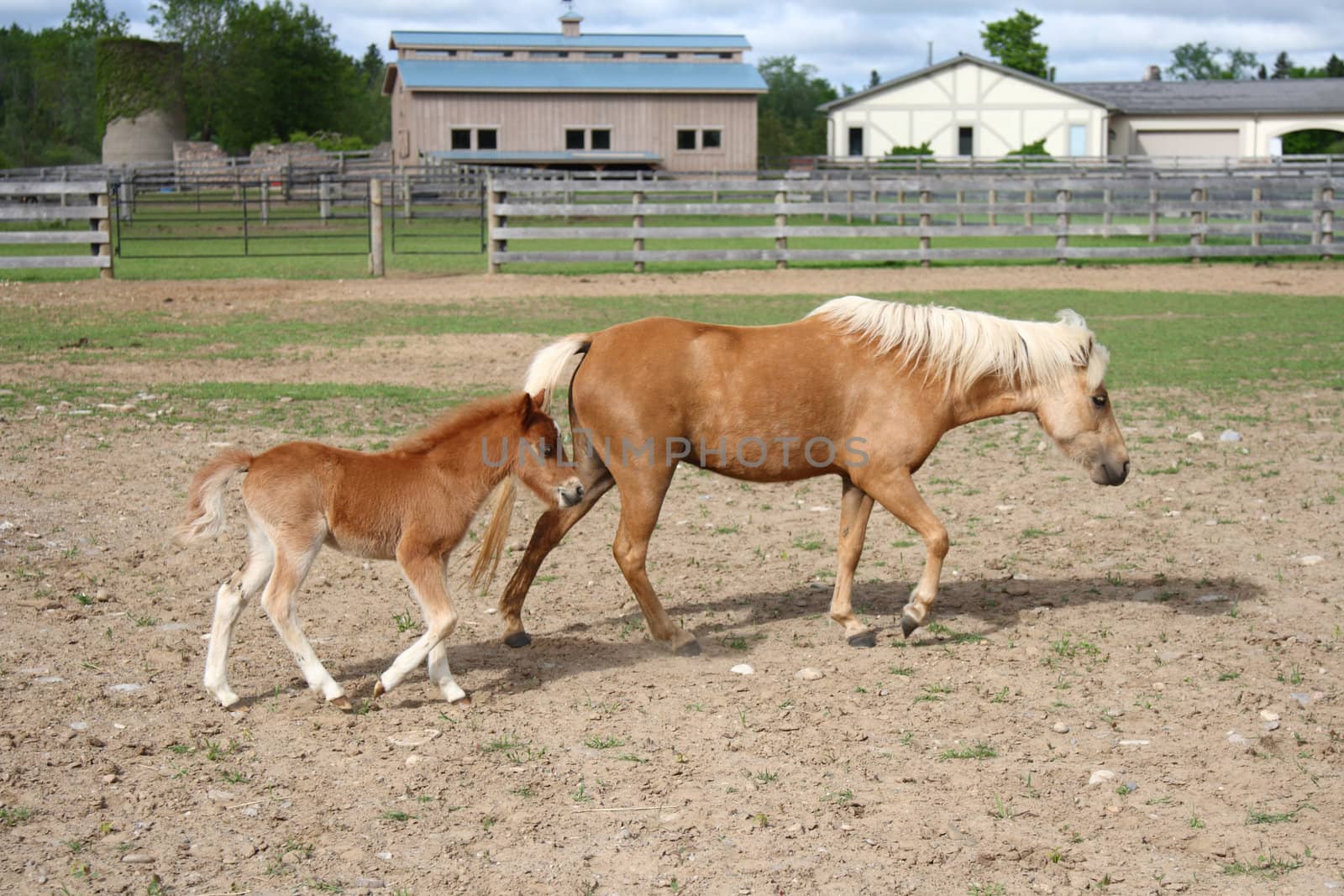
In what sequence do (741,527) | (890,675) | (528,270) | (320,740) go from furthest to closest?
1. (528,270)
2. (741,527)
3. (890,675)
4. (320,740)

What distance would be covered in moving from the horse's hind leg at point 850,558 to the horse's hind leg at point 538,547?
115 cm

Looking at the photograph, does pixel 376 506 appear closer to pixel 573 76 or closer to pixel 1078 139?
pixel 573 76

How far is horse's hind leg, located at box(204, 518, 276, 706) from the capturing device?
4.73 metres

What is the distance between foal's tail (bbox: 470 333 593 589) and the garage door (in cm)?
5924

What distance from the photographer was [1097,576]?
21.7 feet

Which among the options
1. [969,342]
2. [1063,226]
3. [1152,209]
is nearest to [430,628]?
[969,342]

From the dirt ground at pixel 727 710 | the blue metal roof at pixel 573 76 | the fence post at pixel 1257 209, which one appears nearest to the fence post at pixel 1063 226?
the fence post at pixel 1257 209

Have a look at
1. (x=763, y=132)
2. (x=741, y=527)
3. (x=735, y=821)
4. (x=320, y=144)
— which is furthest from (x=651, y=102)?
(x=735, y=821)

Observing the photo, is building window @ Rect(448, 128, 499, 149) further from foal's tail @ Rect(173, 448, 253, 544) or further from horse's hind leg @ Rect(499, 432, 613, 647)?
foal's tail @ Rect(173, 448, 253, 544)

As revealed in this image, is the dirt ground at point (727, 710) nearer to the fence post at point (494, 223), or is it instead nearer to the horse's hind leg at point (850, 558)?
the horse's hind leg at point (850, 558)

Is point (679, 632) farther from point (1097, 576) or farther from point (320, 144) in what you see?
point (320, 144)

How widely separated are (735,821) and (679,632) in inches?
65.2

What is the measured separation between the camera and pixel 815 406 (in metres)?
5.60

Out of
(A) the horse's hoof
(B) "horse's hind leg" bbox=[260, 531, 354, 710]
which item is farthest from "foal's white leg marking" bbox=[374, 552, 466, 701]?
(A) the horse's hoof
